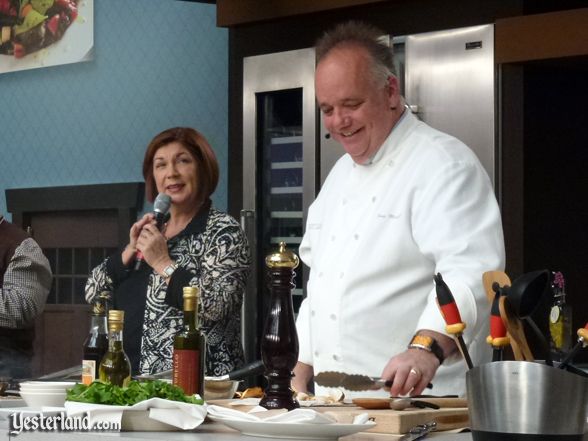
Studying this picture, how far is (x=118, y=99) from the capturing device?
5.73 metres

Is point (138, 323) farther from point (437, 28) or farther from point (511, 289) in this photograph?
point (511, 289)

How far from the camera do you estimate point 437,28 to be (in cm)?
405

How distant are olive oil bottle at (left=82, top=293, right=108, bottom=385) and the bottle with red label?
0.24m

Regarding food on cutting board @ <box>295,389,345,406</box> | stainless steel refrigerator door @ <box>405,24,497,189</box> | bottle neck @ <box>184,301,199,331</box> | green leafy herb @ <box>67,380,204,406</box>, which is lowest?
food on cutting board @ <box>295,389,345,406</box>

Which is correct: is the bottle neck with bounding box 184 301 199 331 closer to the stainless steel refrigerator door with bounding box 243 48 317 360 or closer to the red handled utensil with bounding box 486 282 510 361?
the red handled utensil with bounding box 486 282 510 361

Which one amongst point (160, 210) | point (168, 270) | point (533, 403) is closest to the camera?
point (533, 403)

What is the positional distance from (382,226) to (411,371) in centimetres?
60

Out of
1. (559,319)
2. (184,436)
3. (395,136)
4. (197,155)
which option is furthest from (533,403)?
(559,319)

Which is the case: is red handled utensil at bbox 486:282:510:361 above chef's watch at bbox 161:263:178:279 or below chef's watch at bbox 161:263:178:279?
below

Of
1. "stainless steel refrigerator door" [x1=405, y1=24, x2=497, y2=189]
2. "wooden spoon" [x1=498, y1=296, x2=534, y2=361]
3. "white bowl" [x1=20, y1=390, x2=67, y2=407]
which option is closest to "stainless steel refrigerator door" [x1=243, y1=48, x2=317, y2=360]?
"stainless steel refrigerator door" [x1=405, y1=24, x2=497, y2=189]

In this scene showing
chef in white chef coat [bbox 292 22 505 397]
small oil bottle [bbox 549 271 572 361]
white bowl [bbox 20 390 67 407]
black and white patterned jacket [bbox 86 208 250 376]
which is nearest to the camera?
white bowl [bbox 20 390 67 407]

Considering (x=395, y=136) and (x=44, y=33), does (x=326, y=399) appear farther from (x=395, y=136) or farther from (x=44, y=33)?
(x=44, y=33)

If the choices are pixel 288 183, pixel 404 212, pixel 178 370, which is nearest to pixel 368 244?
pixel 404 212

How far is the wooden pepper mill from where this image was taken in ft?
5.83
